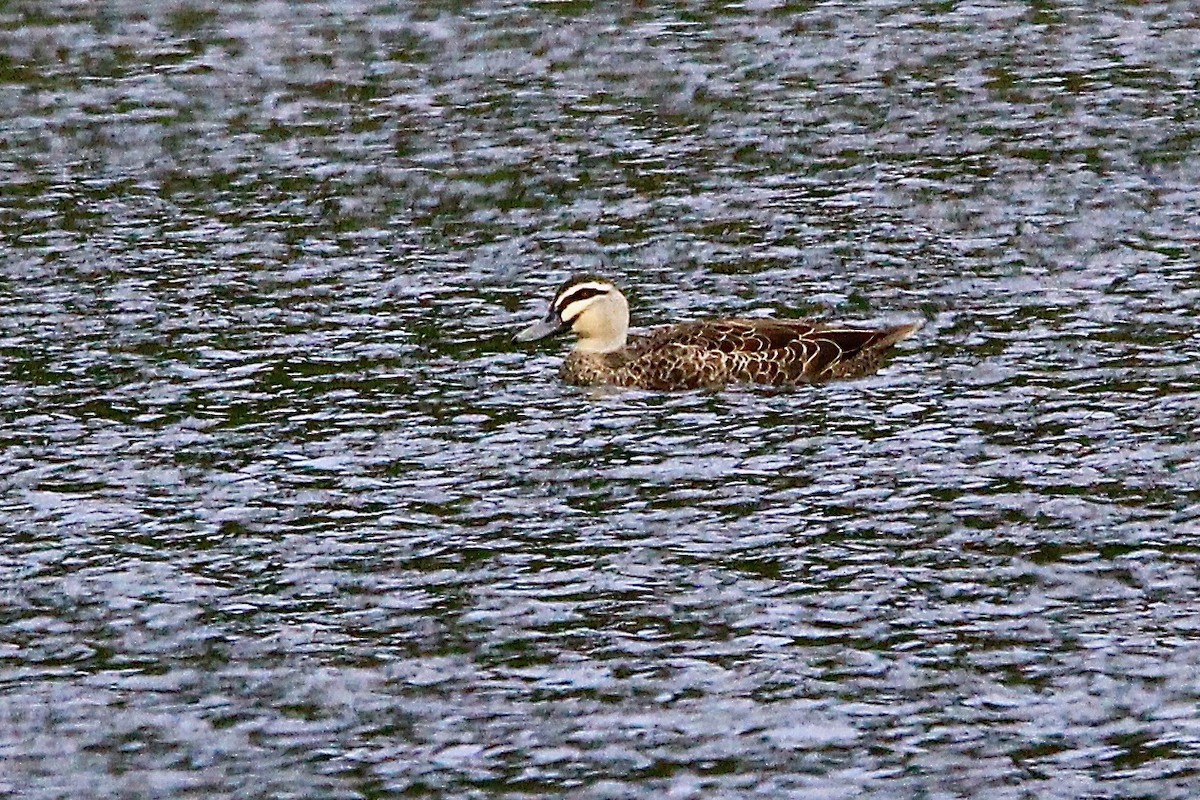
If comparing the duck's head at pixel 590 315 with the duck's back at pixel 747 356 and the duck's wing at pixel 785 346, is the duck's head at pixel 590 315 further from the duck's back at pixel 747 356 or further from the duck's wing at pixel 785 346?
the duck's wing at pixel 785 346

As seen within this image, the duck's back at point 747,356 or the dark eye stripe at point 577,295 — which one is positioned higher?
the dark eye stripe at point 577,295

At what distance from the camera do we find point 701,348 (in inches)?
785

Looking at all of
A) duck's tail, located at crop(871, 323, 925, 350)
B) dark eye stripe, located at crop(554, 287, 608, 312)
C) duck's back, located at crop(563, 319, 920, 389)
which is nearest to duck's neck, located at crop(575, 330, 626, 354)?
duck's back, located at crop(563, 319, 920, 389)

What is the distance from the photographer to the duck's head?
20.5 metres

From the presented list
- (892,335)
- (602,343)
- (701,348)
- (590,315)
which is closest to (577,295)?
(590,315)

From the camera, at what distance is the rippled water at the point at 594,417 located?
1375cm

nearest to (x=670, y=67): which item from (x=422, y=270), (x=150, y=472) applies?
(x=422, y=270)

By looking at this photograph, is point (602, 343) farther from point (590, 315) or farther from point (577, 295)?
point (577, 295)

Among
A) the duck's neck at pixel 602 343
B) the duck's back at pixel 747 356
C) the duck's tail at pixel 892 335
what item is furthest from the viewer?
the duck's neck at pixel 602 343

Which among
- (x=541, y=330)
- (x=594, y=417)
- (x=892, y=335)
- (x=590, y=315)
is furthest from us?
(x=541, y=330)

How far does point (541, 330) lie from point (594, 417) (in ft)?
5.31

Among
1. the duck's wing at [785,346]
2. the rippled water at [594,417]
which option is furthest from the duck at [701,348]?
the rippled water at [594,417]

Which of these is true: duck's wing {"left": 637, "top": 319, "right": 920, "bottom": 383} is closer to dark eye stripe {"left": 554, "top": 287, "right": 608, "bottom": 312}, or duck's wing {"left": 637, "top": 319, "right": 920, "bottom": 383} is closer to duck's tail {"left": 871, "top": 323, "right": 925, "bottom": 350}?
duck's tail {"left": 871, "top": 323, "right": 925, "bottom": 350}

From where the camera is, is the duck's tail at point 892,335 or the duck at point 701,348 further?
the duck's tail at point 892,335
